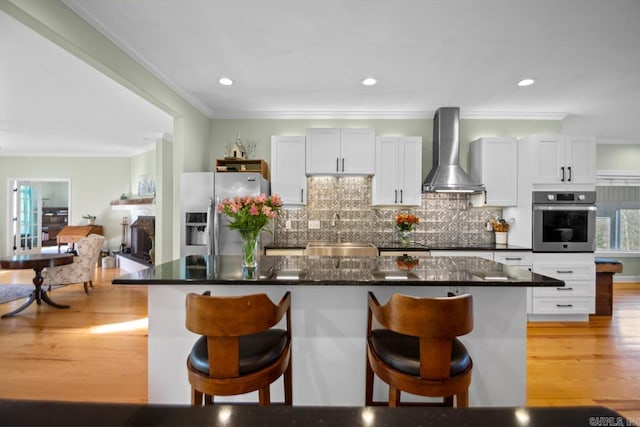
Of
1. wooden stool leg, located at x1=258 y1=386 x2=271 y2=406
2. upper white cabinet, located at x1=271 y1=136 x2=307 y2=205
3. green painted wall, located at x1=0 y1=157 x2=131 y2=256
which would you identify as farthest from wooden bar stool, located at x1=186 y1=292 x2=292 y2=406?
green painted wall, located at x1=0 y1=157 x2=131 y2=256

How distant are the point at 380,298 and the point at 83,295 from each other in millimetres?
4894

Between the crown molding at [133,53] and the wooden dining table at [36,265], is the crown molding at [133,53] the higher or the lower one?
the higher one

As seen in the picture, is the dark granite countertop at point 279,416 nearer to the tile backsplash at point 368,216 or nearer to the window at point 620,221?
the tile backsplash at point 368,216

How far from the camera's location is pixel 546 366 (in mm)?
2576

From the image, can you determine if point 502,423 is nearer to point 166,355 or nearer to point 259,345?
point 259,345

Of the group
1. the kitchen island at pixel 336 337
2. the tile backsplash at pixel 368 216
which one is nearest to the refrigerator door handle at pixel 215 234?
the tile backsplash at pixel 368 216

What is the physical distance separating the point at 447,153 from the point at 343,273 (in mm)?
2960

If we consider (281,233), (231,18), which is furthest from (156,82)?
(281,233)

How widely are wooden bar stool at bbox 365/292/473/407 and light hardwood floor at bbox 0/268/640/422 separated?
1.44m

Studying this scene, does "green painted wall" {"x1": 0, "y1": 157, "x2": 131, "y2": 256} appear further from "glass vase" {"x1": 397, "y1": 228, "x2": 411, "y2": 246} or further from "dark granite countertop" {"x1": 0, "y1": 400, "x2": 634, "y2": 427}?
"dark granite countertop" {"x1": 0, "y1": 400, "x2": 634, "y2": 427}

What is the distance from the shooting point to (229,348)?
119 cm

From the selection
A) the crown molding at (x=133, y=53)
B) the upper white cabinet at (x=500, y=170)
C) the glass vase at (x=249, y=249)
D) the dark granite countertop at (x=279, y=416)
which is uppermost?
the crown molding at (x=133, y=53)

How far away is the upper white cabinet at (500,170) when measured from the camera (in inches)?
151

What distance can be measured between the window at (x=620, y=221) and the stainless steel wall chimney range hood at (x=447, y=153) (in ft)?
12.7
